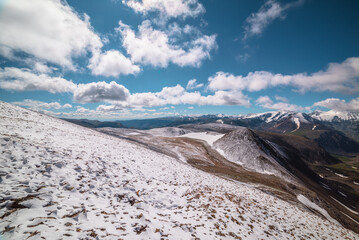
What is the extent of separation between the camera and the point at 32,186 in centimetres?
728

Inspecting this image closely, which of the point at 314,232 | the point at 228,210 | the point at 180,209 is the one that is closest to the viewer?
the point at 180,209

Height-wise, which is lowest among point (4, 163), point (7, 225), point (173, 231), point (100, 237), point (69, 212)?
point (173, 231)

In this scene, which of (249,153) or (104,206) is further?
(249,153)

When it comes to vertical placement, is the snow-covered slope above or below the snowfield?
below

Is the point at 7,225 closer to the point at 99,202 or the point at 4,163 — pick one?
the point at 99,202

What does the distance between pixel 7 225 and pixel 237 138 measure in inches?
2889

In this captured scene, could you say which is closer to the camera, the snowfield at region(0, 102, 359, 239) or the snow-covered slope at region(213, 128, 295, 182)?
the snowfield at region(0, 102, 359, 239)

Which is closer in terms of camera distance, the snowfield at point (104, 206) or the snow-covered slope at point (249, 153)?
the snowfield at point (104, 206)

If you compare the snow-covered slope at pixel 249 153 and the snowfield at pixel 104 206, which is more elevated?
the snowfield at pixel 104 206

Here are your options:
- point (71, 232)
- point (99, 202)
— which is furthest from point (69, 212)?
point (99, 202)

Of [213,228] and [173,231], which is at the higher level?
[173,231]

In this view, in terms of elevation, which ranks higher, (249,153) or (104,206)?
(104,206)

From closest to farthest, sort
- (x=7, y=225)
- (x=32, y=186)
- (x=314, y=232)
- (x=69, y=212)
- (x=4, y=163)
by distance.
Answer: (x=7, y=225) < (x=69, y=212) < (x=32, y=186) < (x=4, y=163) < (x=314, y=232)

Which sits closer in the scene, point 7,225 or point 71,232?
point 7,225
